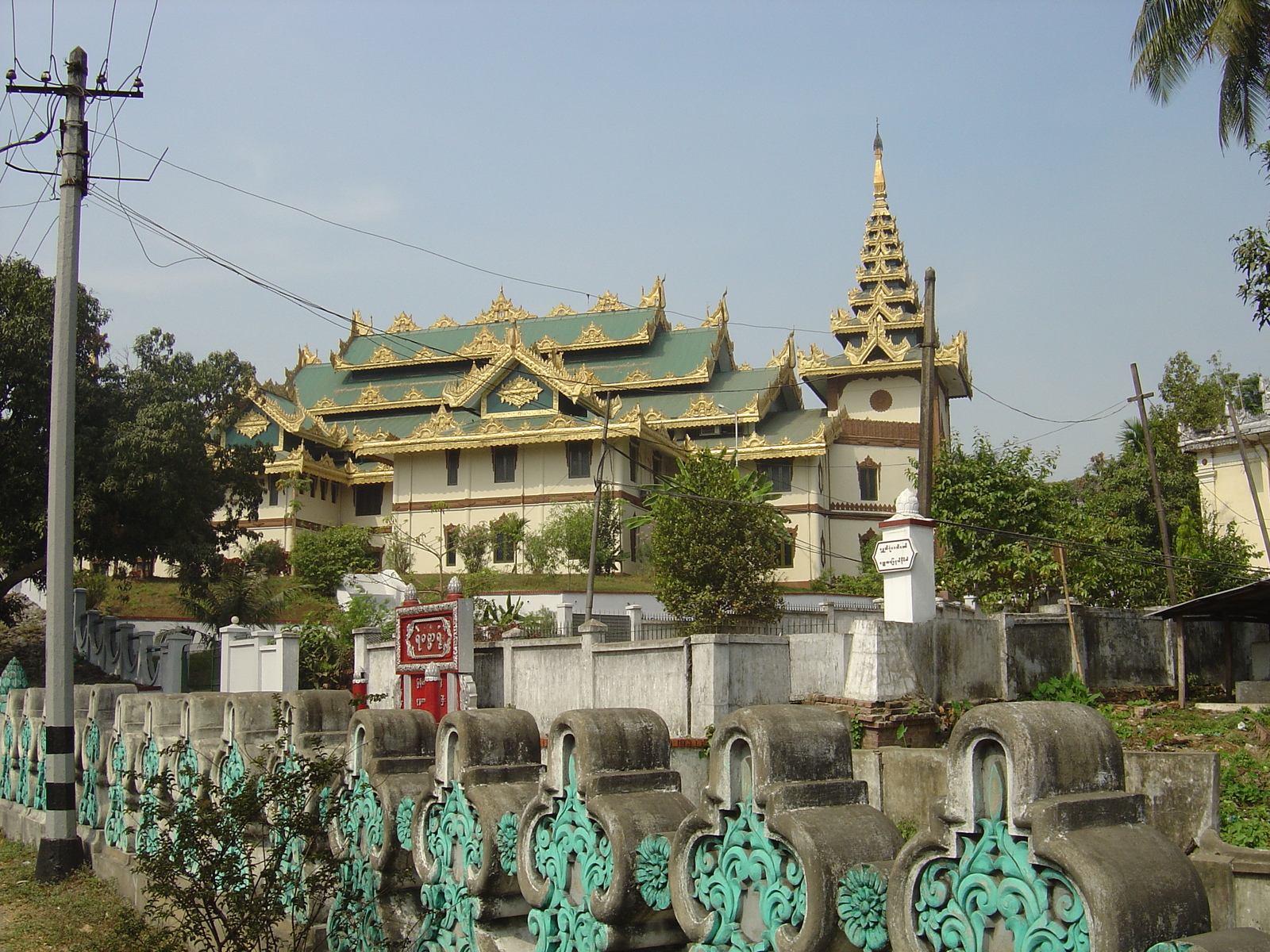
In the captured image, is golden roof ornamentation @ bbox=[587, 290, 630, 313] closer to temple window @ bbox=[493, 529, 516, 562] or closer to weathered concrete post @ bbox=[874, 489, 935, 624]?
temple window @ bbox=[493, 529, 516, 562]

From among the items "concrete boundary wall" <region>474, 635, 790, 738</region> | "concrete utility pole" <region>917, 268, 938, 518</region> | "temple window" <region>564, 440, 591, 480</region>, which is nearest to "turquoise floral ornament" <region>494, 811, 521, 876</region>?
"concrete boundary wall" <region>474, 635, 790, 738</region>

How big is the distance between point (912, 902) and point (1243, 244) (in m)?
14.8

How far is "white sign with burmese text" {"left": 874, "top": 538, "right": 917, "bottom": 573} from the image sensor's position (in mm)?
14039

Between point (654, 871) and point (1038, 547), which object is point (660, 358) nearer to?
point (1038, 547)

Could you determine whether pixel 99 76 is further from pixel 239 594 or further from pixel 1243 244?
pixel 239 594

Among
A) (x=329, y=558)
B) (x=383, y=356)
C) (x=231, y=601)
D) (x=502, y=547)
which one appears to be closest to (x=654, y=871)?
(x=231, y=601)

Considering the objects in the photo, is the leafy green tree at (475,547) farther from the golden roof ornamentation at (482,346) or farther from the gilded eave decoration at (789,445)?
the golden roof ornamentation at (482,346)

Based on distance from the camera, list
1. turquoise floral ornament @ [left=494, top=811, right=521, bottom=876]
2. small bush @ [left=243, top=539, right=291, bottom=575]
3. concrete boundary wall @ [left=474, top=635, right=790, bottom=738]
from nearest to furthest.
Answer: turquoise floral ornament @ [left=494, top=811, right=521, bottom=876] → concrete boundary wall @ [left=474, top=635, right=790, bottom=738] → small bush @ [left=243, top=539, right=291, bottom=575]

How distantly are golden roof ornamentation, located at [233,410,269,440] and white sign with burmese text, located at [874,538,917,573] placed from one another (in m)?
35.3

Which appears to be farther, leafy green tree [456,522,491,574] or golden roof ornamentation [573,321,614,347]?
golden roof ornamentation [573,321,614,347]

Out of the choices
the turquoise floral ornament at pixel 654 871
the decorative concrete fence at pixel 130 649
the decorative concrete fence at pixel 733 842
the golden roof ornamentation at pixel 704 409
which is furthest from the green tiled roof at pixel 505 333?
the turquoise floral ornament at pixel 654 871

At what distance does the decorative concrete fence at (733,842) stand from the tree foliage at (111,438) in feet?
65.5

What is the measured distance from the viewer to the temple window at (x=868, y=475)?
45.1 metres

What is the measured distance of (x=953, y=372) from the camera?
48.1 meters
